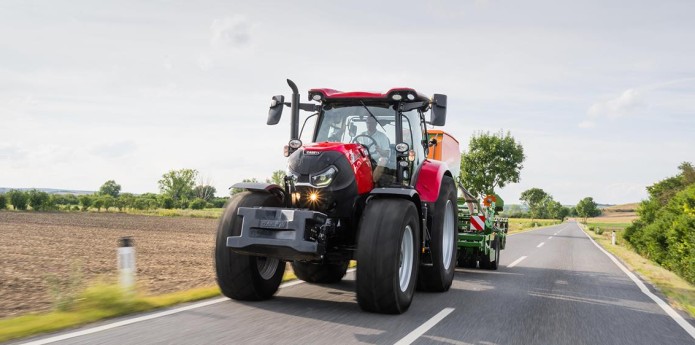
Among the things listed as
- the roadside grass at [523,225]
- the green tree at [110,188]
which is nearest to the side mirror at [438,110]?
the roadside grass at [523,225]

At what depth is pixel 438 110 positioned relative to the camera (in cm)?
771

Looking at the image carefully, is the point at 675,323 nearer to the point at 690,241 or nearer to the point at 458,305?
the point at 458,305

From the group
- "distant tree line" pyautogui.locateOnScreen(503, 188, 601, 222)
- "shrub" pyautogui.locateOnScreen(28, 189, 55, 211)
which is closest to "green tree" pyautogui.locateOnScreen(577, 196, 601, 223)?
"distant tree line" pyautogui.locateOnScreen(503, 188, 601, 222)

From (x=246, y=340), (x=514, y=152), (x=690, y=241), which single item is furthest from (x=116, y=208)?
(x=246, y=340)

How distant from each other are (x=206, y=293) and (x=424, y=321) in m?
2.99

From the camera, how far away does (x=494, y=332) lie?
6039 millimetres

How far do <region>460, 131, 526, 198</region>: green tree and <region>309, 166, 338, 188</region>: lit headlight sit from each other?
4317cm

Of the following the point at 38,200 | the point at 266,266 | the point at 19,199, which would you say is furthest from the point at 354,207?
the point at 38,200

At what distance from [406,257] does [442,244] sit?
5.14 ft

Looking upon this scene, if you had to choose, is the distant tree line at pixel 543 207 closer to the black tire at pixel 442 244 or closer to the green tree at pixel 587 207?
the green tree at pixel 587 207

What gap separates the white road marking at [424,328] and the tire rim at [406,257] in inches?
23.3

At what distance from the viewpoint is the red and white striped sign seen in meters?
12.4

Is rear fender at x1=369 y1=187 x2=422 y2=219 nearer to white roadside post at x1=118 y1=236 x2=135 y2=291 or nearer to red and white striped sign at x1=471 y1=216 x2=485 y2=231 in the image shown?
white roadside post at x1=118 y1=236 x2=135 y2=291

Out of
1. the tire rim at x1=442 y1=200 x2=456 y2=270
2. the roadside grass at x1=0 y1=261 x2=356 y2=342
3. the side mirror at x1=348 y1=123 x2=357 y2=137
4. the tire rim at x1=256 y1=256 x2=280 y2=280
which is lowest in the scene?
the roadside grass at x1=0 y1=261 x2=356 y2=342
